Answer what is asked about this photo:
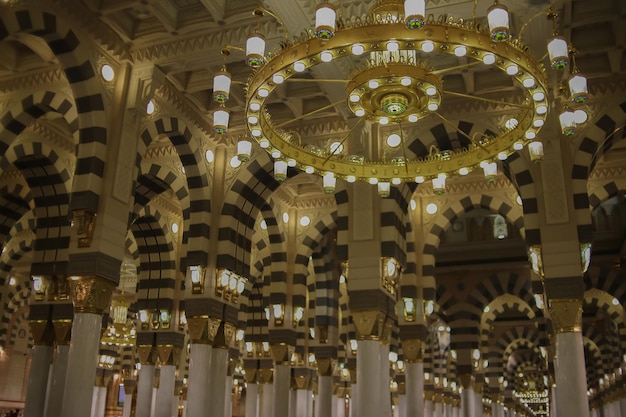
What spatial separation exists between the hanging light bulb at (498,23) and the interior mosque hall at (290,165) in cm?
2

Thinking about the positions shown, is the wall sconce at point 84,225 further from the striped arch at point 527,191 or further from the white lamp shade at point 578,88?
the striped arch at point 527,191

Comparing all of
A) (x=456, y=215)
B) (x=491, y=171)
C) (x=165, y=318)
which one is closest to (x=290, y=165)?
(x=491, y=171)

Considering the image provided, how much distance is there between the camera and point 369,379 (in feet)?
35.1

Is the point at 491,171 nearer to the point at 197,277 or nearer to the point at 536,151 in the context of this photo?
Result: the point at 536,151

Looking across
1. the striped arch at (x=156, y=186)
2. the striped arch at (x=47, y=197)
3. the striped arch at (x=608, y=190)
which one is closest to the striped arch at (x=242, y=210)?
the striped arch at (x=156, y=186)

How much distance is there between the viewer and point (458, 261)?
22.8m

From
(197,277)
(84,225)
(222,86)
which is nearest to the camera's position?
(222,86)

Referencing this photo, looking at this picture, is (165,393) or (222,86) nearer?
(222,86)

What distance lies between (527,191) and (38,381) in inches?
375

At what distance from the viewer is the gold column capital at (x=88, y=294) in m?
9.77

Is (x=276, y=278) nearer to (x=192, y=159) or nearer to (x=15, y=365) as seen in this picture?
(x=192, y=159)

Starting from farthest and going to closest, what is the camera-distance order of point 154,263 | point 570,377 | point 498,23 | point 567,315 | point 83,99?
point 154,263 < point 567,315 < point 83,99 < point 570,377 < point 498,23

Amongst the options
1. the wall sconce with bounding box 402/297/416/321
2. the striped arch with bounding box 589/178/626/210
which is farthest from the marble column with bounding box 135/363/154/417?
the striped arch with bounding box 589/178/626/210

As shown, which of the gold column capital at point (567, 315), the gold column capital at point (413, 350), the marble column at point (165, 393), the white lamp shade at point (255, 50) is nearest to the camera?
the white lamp shade at point (255, 50)
